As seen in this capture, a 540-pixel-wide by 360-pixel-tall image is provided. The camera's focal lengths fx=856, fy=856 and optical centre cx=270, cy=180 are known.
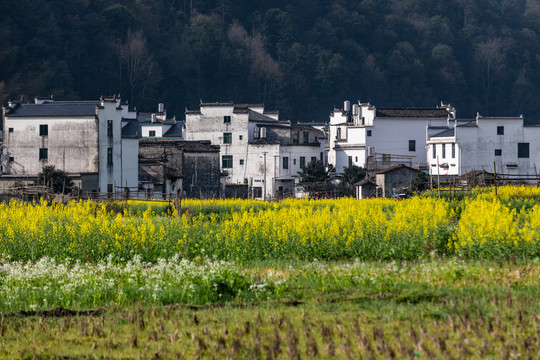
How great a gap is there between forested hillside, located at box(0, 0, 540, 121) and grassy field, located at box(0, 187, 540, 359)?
64.9 meters

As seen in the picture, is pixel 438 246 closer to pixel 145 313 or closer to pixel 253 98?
pixel 145 313

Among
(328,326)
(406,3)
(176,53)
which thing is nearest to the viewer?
(328,326)

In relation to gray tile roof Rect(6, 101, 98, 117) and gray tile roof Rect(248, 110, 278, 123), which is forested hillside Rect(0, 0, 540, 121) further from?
gray tile roof Rect(6, 101, 98, 117)

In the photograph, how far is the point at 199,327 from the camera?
11.3 m

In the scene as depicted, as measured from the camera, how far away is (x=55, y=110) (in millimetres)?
56688

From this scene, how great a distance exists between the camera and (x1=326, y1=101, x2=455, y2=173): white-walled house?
244 feet

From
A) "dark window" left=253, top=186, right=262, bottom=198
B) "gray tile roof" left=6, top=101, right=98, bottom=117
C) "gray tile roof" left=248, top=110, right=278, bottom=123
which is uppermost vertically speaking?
"gray tile roof" left=248, top=110, right=278, bottom=123

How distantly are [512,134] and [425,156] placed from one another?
9.59m

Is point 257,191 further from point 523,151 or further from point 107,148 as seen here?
point 523,151

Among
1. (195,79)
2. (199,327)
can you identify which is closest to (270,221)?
(199,327)

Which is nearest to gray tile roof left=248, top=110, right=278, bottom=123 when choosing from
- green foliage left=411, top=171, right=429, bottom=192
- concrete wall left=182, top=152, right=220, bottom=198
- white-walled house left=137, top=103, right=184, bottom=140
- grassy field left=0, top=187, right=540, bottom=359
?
white-walled house left=137, top=103, right=184, bottom=140

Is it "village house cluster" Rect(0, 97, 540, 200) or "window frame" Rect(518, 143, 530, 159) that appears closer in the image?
"village house cluster" Rect(0, 97, 540, 200)

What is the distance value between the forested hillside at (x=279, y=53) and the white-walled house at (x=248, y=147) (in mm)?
19877

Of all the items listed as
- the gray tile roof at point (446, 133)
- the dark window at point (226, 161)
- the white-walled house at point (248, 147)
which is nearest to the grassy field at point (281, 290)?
the gray tile roof at point (446, 133)
